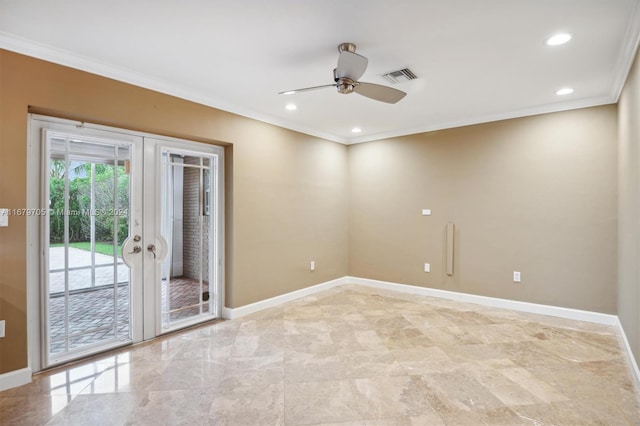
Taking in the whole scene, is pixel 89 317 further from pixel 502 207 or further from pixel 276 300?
pixel 502 207

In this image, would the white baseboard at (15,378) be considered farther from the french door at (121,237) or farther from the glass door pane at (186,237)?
the glass door pane at (186,237)

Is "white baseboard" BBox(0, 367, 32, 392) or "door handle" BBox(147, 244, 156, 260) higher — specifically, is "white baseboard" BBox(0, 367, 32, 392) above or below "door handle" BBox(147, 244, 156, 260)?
below

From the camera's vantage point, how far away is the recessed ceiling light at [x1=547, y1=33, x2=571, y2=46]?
2.47m

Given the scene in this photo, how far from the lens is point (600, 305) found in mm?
3893

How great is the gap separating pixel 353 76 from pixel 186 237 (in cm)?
256

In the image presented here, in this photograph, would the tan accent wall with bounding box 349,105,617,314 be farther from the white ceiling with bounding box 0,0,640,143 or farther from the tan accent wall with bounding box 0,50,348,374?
the tan accent wall with bounding box 0,50,348,374

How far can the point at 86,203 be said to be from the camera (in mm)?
3041

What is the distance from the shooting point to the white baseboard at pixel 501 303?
3908mm

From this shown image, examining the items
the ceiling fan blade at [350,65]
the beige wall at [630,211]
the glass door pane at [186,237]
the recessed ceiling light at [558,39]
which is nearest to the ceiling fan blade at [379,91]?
the ceiling fan blade at [350,65]

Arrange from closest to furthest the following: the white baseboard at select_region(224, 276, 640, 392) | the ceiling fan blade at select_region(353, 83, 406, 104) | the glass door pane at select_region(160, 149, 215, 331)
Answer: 1. the ceiling fan blade at select_region(353, 83, 406, 104)
2. the glass door pane at select_region(160, 149, 215, 331)
3. the white baseboard at select_region(224, 276, 640, 392)

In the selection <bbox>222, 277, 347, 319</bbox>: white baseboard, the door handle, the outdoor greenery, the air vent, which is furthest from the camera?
<bbox>222, 277, 347, 319</bbox>: white baseboard

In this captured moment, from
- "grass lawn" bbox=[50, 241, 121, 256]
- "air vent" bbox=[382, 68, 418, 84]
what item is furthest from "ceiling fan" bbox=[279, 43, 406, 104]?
"grass lawn" bbox=[50, 241, 121, 256]

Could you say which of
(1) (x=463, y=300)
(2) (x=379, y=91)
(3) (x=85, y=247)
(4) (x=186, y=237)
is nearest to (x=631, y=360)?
(1) (x=463, y=300)

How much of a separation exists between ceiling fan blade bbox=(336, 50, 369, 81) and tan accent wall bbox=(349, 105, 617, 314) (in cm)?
283
